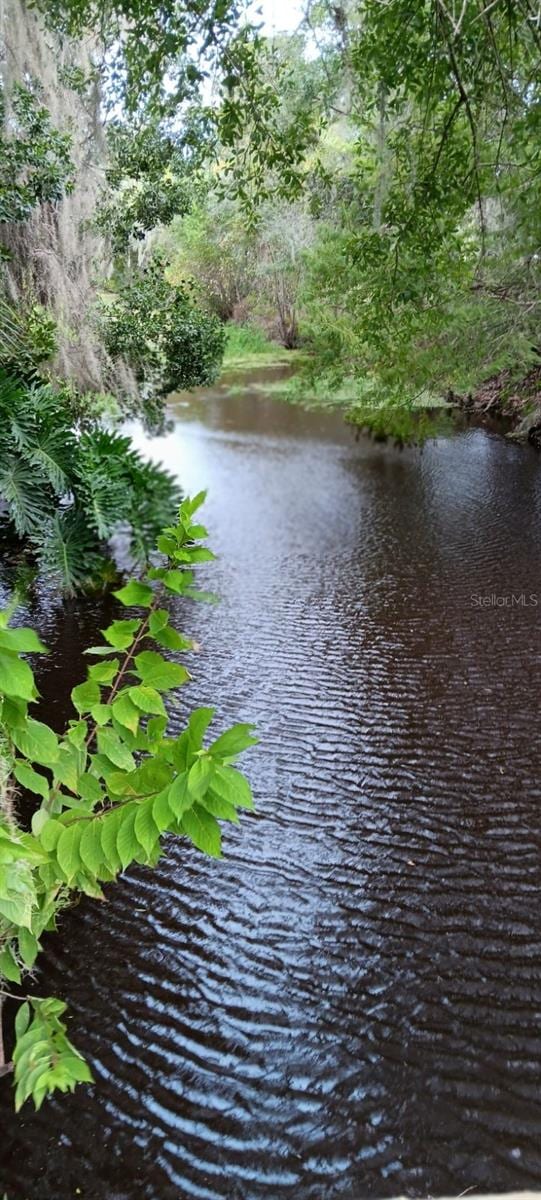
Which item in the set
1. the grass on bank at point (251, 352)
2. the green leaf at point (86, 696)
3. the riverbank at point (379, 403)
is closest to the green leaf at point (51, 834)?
the green leaf at point (86, 696)

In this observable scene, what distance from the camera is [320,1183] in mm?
2061

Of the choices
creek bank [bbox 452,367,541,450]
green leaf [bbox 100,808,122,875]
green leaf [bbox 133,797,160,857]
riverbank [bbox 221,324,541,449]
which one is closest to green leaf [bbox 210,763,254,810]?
green leaf [bbox 133,797,160,857]

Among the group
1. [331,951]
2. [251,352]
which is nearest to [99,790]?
[331,951]

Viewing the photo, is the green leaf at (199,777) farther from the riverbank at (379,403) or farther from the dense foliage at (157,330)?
the riverbank at (379,403)

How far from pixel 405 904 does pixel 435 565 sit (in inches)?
191

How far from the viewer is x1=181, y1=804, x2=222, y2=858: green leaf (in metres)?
1.21

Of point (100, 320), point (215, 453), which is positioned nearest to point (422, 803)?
point (100, 320)

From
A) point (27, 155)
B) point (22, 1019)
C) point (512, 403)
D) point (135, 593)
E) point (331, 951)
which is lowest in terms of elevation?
point (331, 951)

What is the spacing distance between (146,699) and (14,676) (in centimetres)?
35

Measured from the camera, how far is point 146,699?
4.92 ft

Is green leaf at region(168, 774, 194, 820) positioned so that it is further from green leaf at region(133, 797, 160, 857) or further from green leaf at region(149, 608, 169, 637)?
green leaf at region(149, 608, 169, 637)

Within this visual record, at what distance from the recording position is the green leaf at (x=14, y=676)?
1179 mm

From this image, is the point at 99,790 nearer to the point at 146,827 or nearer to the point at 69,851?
the point at 69,851

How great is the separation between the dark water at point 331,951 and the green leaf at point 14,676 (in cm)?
167
